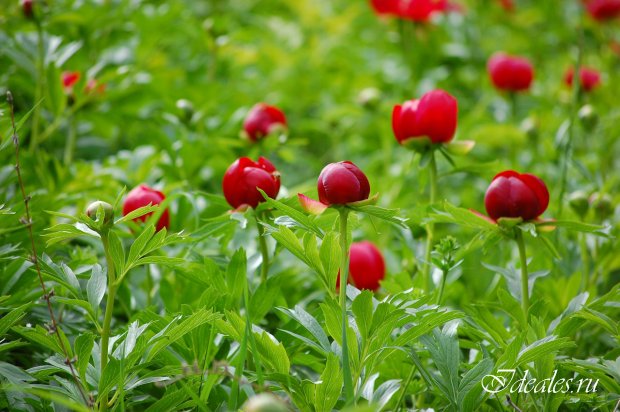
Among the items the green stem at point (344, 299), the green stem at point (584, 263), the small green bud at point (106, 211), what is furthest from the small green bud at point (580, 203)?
the small green bud at point (106, 211)

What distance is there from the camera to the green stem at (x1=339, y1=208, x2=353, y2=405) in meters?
0.77

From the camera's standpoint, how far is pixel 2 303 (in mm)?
955

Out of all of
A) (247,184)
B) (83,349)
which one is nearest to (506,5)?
(247,184)

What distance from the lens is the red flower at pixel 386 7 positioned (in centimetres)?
213

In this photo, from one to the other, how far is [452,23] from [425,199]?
1294 millimetres

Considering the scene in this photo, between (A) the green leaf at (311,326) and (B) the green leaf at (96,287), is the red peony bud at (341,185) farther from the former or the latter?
(B) the green leaf at (96,287)

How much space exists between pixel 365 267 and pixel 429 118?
10.8 inches

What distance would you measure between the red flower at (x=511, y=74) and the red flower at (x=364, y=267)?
3.07 feet

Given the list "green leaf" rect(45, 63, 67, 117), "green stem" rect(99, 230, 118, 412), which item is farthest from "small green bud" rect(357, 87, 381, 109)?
"green stem" rect(99, 230, 118, 412)

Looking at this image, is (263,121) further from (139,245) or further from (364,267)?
(139,245)

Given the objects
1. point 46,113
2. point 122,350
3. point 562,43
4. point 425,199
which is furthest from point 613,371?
point 562,43

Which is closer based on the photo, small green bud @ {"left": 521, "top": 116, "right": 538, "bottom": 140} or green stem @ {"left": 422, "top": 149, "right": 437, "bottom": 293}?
green stem @ {"left": 422, "top": 149, "right": 437, "bottom": 293}

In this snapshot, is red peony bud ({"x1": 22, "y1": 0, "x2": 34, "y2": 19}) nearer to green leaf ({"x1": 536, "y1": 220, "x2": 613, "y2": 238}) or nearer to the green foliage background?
the green foliage background

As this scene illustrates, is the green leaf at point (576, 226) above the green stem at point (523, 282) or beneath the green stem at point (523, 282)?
above
